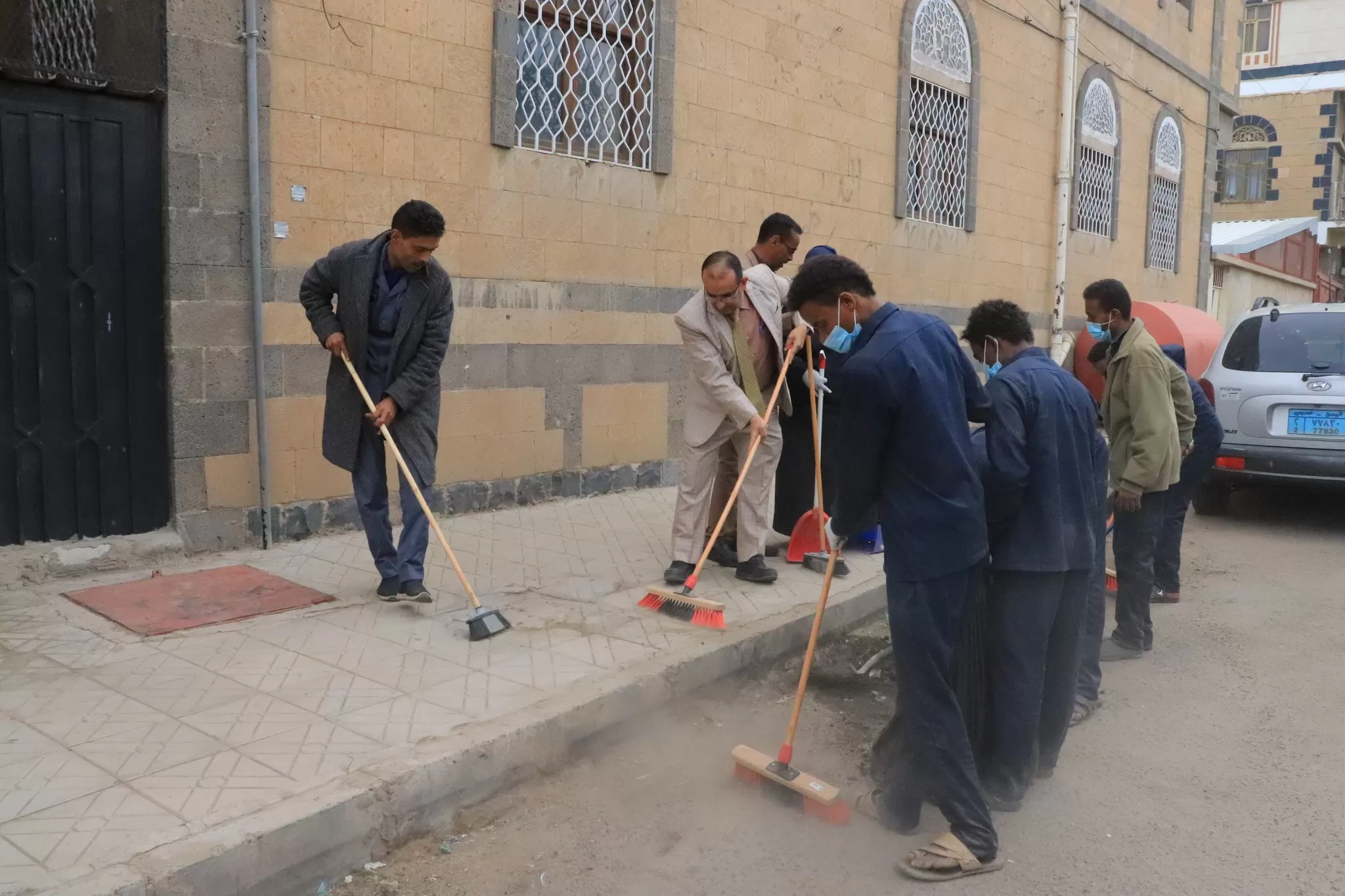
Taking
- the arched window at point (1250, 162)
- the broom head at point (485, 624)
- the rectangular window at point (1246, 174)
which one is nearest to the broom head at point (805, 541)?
the broom head at point (485, 624)

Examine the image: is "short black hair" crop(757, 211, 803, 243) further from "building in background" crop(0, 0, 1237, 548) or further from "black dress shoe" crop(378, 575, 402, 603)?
"black dress shoe" crop(378, 575, 402, 603)

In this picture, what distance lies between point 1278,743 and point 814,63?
7.02 meters

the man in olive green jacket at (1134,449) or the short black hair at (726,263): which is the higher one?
the short black hair at (726,263)

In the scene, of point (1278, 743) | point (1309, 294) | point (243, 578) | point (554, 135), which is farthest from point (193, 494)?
point (1309, 294)

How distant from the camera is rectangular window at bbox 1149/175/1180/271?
1658cm

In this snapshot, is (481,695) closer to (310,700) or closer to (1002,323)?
(310,700)

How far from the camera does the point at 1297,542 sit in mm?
7863

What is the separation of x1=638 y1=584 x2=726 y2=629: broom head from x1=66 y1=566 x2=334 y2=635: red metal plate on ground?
4.90 feet

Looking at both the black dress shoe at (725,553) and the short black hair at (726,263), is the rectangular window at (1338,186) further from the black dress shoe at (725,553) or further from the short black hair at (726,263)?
the short black hair at (726,263)

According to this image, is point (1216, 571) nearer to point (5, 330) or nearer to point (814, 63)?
point (814, 63)

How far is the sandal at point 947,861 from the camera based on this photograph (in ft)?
10.2

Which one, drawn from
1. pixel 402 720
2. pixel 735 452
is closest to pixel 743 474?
pixel 735 452

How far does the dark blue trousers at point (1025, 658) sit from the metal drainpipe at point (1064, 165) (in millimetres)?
10316

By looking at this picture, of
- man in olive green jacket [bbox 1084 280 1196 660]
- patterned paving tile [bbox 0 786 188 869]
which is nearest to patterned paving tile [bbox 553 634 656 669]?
patterned paving tile [bbox 0 786 188 869]
